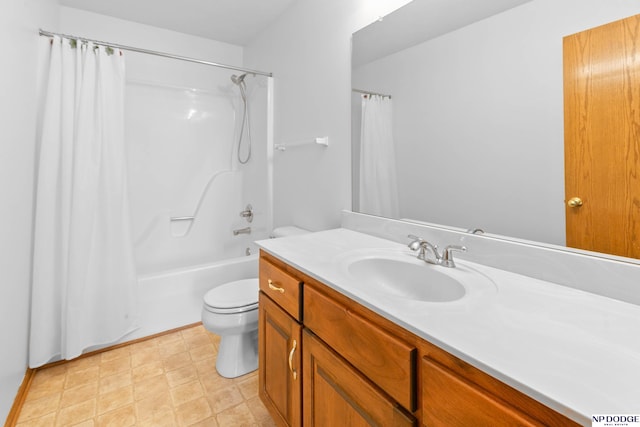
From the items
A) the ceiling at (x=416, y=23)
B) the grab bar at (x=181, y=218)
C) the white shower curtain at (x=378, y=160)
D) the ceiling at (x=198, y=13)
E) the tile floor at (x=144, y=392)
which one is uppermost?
the ceiling at (x=198, y=13)

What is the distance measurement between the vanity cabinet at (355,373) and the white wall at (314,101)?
75 cm

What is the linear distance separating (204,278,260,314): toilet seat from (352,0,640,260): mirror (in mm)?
984

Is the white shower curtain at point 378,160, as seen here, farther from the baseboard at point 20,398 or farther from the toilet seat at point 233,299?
the baseboard at point 20,398

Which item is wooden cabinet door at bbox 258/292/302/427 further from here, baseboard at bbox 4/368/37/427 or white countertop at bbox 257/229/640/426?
baseboard at bbox 4/368/37/427

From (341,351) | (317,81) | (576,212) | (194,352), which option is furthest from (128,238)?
(576,212)

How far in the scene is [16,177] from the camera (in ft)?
4.61

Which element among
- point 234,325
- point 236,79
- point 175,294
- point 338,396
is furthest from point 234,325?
point 236,79

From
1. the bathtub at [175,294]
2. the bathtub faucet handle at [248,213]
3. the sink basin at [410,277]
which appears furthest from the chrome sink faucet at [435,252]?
the bathtub faucet handle at [248,213]

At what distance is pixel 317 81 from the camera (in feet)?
6.16

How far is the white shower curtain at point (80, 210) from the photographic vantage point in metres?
1.66

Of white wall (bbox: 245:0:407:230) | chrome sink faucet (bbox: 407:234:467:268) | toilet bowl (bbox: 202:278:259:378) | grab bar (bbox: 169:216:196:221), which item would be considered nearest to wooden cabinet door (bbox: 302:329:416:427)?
chrome sink faucet (bbox: 407:234:467:268)

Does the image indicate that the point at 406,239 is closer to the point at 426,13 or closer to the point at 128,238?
the point at 426,13

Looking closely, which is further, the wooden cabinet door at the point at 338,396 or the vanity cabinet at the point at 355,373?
the wooden cabinet door at the point at 338,396

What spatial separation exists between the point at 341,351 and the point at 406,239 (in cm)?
66
